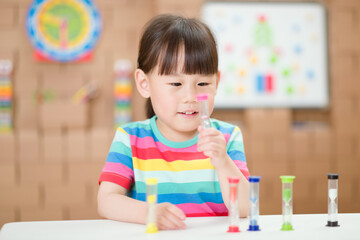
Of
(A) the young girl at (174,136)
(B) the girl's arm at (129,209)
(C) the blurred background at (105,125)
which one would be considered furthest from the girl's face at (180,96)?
(C) the blurred background at (105,125)

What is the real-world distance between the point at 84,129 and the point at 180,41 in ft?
6.42

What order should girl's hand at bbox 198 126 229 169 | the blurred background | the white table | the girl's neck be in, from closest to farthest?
1. the white table
2. girl's hand at bbox 198 126 229 169
3. the girl's neck
4. the blurred background

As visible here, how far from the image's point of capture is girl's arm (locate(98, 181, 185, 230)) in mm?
844

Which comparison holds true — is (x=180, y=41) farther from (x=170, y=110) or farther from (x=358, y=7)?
(x=358, y=7)

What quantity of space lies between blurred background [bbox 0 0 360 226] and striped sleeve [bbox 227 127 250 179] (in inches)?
69.7

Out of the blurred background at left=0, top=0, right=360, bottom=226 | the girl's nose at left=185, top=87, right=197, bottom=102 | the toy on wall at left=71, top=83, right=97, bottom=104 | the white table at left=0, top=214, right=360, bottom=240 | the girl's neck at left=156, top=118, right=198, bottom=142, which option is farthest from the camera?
the toy on wall at left=71, top=83, right=97, bottom=104

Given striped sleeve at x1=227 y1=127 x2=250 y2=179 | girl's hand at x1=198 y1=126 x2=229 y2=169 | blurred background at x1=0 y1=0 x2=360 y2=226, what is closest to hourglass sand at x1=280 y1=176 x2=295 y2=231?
girl's hand at x1=198 y1=126 x2=229 y2=169

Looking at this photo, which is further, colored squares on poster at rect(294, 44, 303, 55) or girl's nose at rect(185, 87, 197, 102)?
colored squares on poster at rect(294, 44, 303, 55)

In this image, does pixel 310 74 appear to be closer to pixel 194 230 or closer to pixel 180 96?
pixel 180 96

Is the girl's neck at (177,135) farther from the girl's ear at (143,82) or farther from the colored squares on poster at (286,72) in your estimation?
the colored squares on poster at (286,72)

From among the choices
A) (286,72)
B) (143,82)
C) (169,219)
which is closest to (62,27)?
(286,72)

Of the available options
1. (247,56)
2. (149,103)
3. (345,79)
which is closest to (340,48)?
(345,79)

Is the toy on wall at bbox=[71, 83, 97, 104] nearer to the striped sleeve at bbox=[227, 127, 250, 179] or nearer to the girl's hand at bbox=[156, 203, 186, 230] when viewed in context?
the striped sleeve at bbox=[227, 127, 250, 179]

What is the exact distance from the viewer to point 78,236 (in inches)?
31.1
